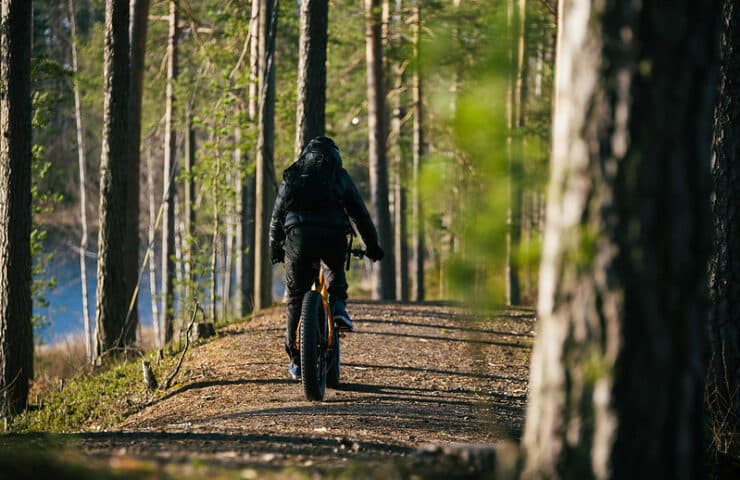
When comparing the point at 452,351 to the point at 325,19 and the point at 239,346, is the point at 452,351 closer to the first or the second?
the point at 239,346

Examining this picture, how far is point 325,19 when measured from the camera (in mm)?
12453

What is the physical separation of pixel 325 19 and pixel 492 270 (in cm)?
988

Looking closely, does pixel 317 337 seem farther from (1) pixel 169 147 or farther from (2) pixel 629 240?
(1) pixel 169 147

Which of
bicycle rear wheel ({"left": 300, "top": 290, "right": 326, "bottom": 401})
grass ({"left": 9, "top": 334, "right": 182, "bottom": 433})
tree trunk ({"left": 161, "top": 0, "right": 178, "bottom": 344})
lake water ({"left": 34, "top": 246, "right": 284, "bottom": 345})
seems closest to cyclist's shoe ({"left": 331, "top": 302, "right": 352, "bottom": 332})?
bicycle rear wheel ({"left": 300, "top": 290, "right": 326, "bottom": 401})

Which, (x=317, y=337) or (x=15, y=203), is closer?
(x=317, y=337)

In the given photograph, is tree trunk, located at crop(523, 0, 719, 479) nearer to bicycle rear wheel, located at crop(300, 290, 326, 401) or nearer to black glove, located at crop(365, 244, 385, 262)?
bicycle rear wheel, located at crop(300, 290, 326, 401)

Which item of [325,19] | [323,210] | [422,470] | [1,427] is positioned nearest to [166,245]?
[325,19]

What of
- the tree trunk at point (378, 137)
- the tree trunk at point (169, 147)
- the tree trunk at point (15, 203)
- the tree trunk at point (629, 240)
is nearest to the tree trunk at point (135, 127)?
the tree trunk at point (169, 147)

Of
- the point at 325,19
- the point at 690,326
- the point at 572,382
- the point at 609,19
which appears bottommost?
the point at 572,382

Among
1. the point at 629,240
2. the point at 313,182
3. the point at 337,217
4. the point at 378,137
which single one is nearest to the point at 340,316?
the point at 337,217

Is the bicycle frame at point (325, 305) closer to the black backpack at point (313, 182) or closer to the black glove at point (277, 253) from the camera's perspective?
the black glove at point (277, 253)

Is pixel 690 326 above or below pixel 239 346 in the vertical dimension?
above

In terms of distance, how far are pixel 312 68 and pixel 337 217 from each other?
19.9ft

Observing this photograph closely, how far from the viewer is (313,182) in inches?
266
